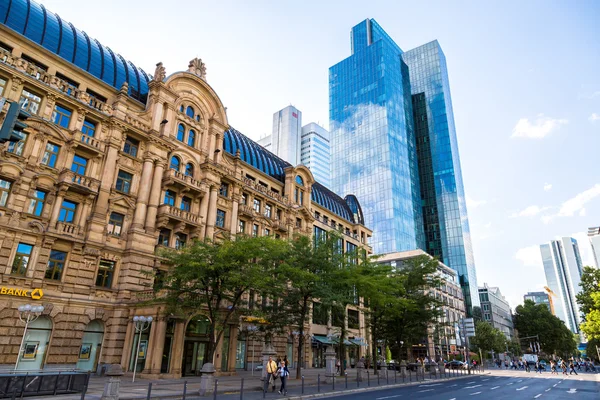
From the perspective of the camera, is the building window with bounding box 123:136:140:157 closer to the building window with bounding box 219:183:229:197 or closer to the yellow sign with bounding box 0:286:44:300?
the building window with bounding box 219:183:229:197

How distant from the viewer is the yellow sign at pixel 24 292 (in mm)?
23344

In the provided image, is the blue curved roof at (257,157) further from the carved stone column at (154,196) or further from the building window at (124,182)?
the building window at (124,182)

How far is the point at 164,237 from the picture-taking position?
3434 cm

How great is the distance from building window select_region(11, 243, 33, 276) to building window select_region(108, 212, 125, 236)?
567 cm

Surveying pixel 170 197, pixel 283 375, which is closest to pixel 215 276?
pixel 283 375

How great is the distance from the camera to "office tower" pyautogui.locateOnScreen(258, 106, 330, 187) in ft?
554

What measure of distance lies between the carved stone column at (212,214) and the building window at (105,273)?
9.47 meters

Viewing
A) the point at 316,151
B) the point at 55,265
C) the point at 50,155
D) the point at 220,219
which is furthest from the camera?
the point at 316,151

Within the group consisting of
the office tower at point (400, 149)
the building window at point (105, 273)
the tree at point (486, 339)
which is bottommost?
the tree at point (486, 339)

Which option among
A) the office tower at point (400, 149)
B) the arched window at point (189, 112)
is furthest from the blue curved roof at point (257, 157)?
the office tower at point (400, 149)

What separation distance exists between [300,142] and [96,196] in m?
148

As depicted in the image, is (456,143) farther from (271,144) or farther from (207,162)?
(207,162)

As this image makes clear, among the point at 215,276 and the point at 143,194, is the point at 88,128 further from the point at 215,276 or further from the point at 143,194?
the point at 215,276

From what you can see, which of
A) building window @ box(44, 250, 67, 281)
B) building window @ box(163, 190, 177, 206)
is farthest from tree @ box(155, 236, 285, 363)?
building window @ box(163, 190, 177, 206)
